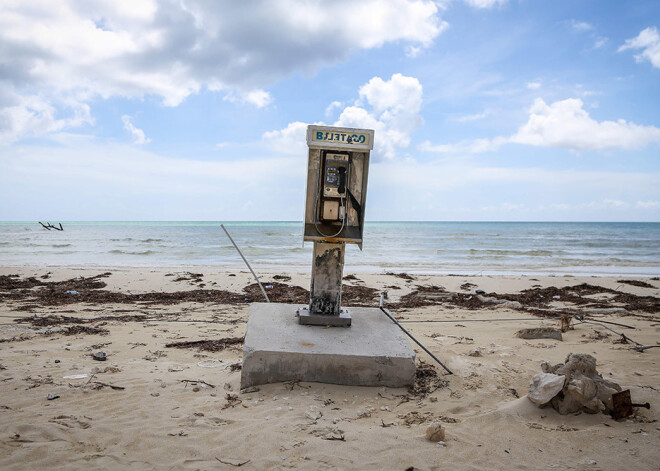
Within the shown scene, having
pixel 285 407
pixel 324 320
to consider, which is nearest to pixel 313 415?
pixel 285 407

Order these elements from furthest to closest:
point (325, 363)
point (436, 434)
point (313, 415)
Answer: point (325, 363)
point (313, 415)
point (436, 434)

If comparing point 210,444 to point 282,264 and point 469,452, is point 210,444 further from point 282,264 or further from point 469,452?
point 282,264

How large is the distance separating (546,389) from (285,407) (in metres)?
1.99

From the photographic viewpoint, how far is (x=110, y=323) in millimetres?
6293

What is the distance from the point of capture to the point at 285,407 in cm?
328

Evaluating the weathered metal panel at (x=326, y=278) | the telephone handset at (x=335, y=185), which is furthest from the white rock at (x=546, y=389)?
the telephone handset at (x=335, y=185)

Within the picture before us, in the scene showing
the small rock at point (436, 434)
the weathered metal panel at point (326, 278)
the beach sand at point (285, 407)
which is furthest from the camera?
the weathered metal panel at point (326, 278)

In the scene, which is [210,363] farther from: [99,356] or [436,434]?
[436,434]

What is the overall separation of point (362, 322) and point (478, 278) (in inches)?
347

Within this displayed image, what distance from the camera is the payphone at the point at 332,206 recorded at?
4.48 m

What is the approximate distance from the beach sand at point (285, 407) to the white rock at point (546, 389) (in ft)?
0.29

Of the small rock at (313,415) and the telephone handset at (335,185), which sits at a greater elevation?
the telephone handset at (335,185)

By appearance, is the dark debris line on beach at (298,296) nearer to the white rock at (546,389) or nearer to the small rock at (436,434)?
the white rock at (546,389)

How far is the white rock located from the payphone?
6.13 feet
